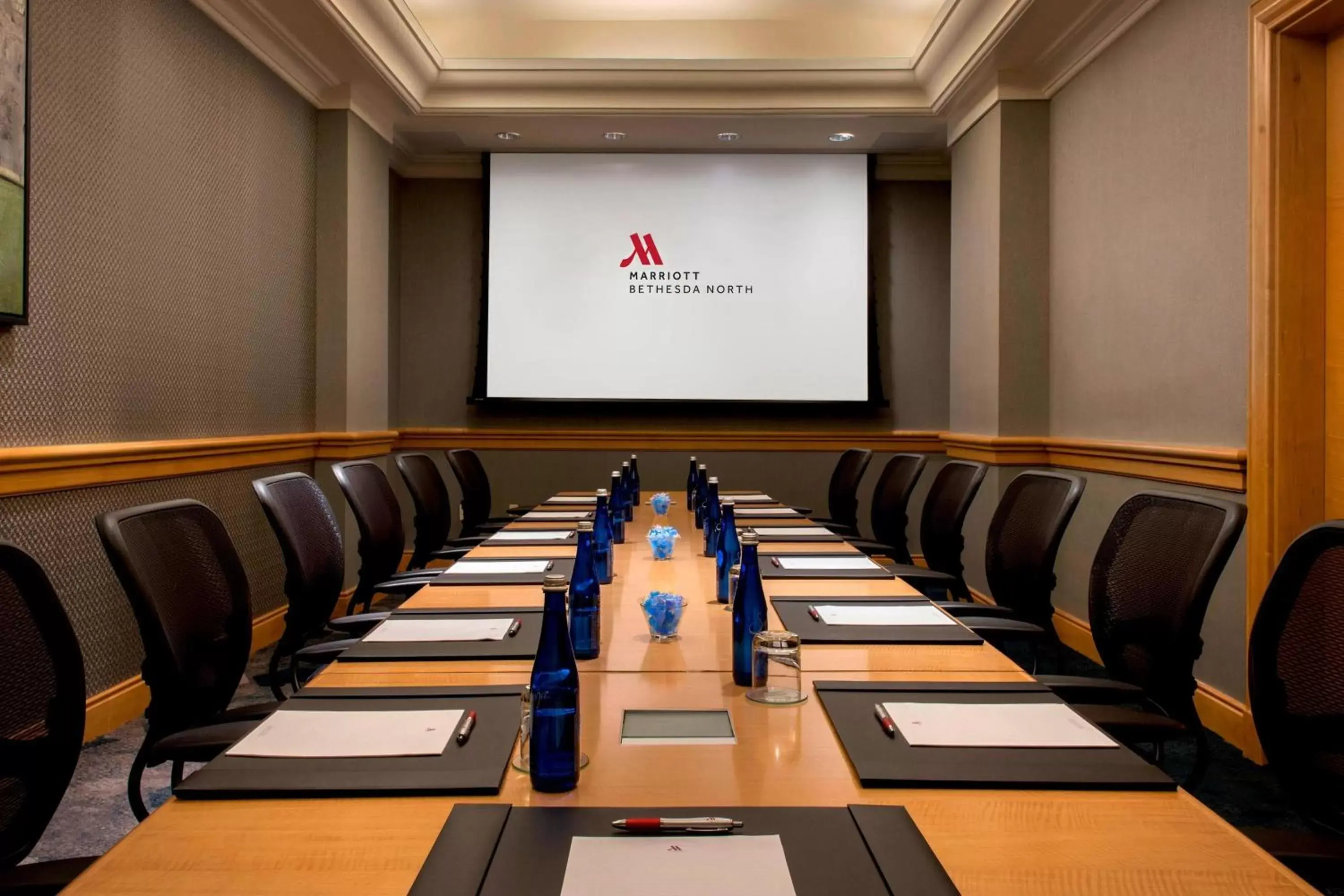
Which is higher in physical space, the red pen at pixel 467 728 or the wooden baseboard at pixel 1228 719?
the red pen at pixel 467 728

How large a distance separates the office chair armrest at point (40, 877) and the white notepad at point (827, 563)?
5.49ft

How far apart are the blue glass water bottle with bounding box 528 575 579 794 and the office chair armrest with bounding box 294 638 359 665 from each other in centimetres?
114

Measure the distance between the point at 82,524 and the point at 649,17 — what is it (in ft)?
13.3

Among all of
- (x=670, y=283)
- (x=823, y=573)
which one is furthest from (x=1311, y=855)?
(x=670, y=283)

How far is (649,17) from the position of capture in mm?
5434

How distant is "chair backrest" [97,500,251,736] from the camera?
1510mm

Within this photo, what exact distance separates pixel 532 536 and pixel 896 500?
167cm

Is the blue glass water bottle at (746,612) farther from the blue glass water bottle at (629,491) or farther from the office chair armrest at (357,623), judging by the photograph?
the blue glass water bottle at (629,491)

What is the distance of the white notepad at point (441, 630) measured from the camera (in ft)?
5.55

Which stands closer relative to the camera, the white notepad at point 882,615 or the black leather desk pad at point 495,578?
the white notepad at point 882,615

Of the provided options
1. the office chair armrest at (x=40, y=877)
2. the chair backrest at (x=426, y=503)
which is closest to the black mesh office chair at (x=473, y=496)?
the chair backrest at (x=426, y=503)

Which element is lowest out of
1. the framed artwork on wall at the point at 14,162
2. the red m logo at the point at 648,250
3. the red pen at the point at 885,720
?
the red pen at the point at 885,720

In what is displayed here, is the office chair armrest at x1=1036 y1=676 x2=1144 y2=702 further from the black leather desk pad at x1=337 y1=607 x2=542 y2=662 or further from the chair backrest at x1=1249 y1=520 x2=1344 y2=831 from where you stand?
the black leather desk pad at x1=337 y1=607 x2=542 y2=662

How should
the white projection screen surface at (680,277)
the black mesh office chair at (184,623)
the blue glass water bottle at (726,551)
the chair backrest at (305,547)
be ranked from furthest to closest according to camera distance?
the white projection screen surface at (680,277) < the chair backrest at (305,547) < the blue glass water bottle at (726,551) < the black mesh office chair at (184,623)
